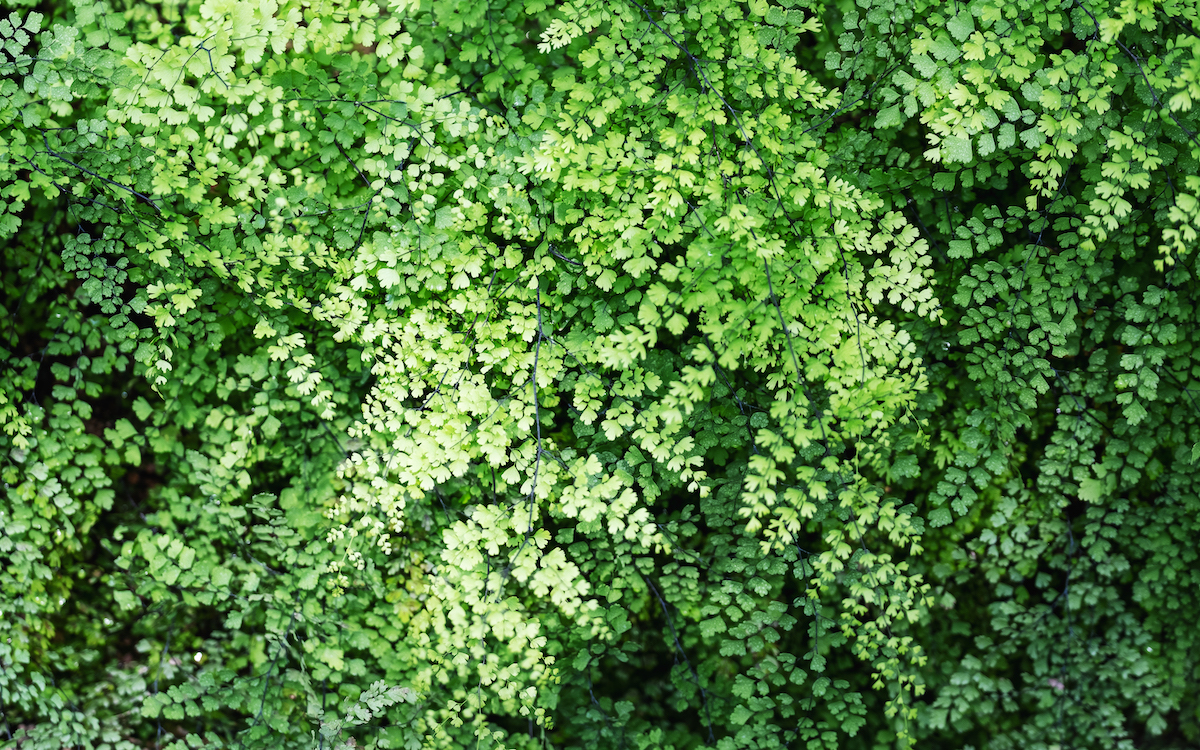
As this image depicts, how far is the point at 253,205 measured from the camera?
8.19 ft

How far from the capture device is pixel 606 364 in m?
2.13

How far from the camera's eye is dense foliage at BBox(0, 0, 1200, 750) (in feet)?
7.20

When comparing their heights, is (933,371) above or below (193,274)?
below

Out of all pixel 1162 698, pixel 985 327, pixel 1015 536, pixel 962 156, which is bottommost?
pixel 1162 698

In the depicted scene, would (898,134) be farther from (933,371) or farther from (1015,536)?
(1015,536)

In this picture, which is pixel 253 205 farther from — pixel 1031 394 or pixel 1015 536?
pixel 1015 536

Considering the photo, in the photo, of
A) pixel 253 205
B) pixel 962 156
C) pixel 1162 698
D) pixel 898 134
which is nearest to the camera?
pixel 962 156

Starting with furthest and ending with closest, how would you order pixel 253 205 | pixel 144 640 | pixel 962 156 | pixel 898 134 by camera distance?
pixel 144 640
pixel 898 134
pixel 253 205
pixel 962 156

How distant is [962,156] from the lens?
2205 mm

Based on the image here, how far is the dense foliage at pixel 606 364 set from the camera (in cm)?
220

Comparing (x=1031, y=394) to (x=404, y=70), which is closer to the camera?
(x=404, y=70)

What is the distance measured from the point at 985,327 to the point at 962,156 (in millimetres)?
742

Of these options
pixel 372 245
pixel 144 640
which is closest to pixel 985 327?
pixel 372 245

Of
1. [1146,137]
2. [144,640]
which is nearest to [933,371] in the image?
[1146,137]
